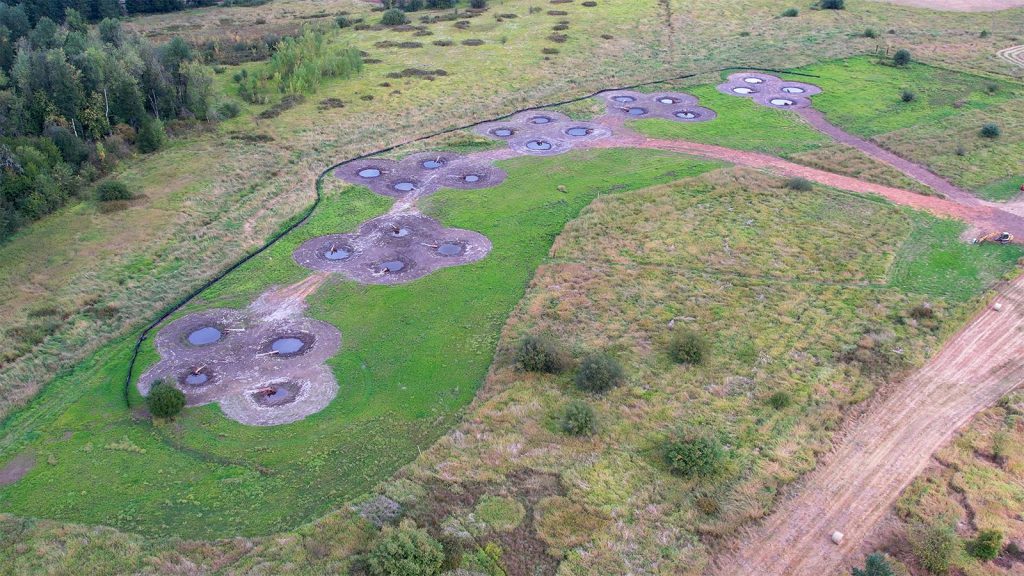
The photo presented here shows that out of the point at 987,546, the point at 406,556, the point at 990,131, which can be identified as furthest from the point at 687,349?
the point at 990,131

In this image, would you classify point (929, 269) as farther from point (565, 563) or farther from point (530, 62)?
point (530, 62)

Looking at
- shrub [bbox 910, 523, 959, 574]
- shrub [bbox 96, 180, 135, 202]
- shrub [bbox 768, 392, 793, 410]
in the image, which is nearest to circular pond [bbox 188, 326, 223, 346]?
shrub [bbox 96, 180, 135, 202]

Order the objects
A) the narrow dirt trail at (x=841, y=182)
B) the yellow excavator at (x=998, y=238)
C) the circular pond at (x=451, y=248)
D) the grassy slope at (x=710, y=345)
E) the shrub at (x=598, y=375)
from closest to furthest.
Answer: the grassy slope at (x=710, y=345) < the shrub at (x=598, y=375) < the yellow excavator at (x=998, y=238) < the circular pond at (x=451, y=248) < the narrow dirt trail at (x=841, y=182)

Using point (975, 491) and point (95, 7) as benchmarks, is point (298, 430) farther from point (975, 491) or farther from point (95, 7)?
point (95, 7)

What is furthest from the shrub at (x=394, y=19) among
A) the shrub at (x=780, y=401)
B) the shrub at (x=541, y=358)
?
the shrub at (x=780, y=401)

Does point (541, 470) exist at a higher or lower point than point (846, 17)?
lower

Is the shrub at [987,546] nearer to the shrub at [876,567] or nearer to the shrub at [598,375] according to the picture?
the shrub at [876,567]

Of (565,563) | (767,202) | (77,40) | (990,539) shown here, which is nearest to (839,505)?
(990,539)
